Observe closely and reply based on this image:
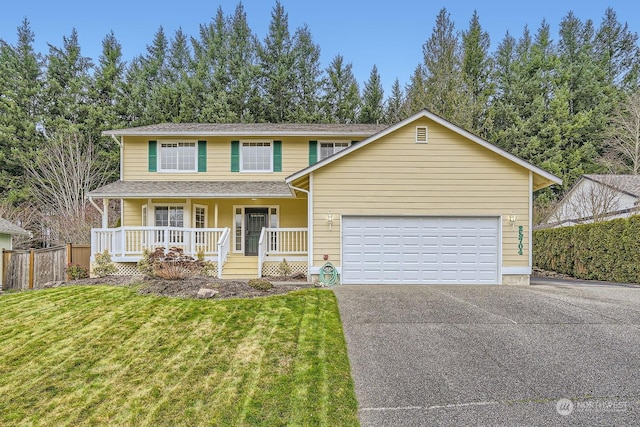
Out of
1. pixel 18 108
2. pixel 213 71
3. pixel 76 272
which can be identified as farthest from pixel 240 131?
pixel 18 108

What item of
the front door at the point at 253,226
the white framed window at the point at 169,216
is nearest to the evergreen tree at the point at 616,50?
the front door at the point at 253,226

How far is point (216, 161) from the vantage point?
15.4 m

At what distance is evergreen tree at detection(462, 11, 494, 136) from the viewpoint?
28109 mm

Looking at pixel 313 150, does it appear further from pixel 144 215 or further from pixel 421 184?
pixel 144 215

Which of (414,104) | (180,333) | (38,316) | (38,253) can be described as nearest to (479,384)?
(180,333)

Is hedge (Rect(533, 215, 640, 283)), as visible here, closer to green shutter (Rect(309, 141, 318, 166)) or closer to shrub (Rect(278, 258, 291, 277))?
green shutter (Rect(309, 141, 318, 166))

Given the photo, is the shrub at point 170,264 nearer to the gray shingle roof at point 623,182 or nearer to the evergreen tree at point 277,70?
the evergreen tree at point 277,70

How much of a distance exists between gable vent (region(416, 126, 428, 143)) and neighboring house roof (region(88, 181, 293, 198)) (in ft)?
15.1

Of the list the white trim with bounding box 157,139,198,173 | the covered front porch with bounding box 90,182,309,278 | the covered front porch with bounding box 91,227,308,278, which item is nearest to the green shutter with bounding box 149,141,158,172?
the white trim with bounding box 157,139,198,173

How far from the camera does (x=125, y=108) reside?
27.0m

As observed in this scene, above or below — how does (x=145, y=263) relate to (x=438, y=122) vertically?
below

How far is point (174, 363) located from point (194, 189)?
9.36 metres

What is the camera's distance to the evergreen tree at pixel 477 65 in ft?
92.2

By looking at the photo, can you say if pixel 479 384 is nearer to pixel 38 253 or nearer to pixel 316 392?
pixel 316 392
